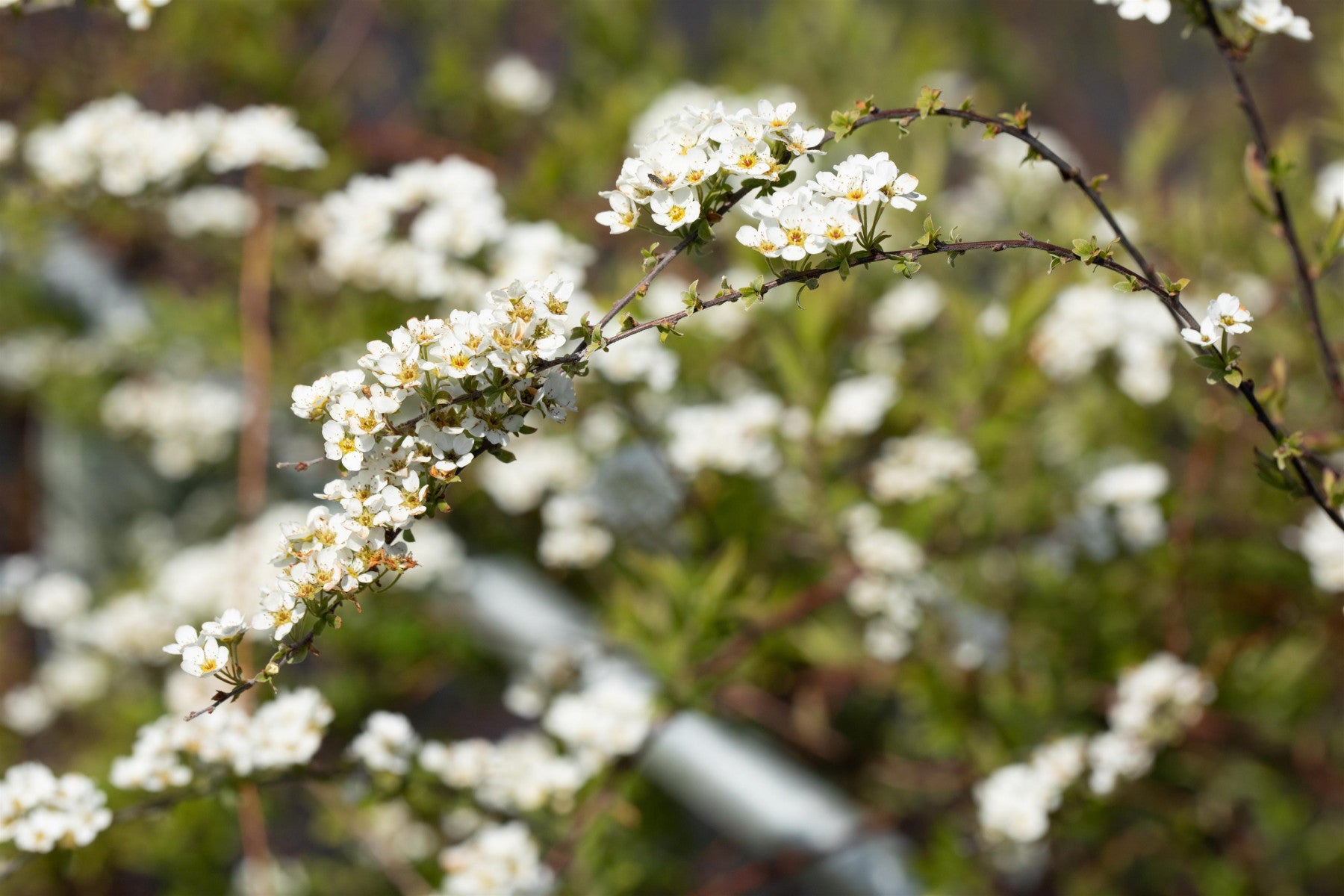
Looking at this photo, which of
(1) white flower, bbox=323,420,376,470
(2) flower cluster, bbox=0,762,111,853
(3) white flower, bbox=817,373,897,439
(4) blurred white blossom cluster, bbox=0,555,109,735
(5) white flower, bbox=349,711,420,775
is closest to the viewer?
(1) white flower, bbox=323,420,376,470

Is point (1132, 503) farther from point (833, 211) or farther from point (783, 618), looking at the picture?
point (833, 211)

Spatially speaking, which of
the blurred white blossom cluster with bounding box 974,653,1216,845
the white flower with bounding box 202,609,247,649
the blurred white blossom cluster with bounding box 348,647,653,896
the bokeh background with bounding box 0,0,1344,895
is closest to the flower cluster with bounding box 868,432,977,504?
the bokeh background with bounding box 0,0,1344,895

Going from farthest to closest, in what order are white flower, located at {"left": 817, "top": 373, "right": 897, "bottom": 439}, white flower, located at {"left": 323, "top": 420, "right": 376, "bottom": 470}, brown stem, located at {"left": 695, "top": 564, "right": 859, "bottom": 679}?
white flower, located at {"left": 817, "top": 373, "right": 897, "bottom": 439}
brown stem, located at {"left": 695, "top": 564, "right": 859, "bottom": 679}
white flower, located at {"left": 323, "top": 420, "right": 376, "bottom": 470}

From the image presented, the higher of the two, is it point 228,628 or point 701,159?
point 701,159

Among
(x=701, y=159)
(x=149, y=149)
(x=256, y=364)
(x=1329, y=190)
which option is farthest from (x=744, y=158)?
(x=1329, y=190)

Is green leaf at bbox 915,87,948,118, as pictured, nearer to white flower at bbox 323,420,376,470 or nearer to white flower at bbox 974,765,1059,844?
white flower at bbox 323,420,376,470

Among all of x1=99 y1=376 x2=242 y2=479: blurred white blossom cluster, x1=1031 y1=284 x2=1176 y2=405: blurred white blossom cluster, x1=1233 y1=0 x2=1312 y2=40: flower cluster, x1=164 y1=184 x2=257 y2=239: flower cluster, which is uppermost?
x1=164 y1=184 x2=257 y2=239: flower cluster

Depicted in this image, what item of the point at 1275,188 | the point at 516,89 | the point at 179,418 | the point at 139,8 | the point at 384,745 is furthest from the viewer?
the point at 516,89
